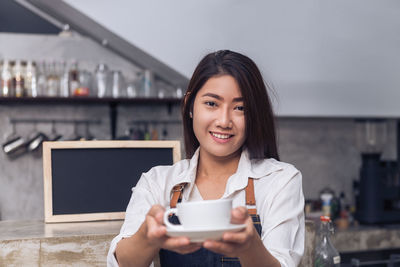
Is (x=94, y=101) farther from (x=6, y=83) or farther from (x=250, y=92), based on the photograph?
(x=250, y=92)

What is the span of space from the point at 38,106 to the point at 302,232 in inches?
110

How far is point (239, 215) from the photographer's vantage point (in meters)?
0.75

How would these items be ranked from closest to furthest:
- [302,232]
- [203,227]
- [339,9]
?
[203,227], [302,232], [339,9]

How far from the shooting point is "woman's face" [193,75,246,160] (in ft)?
3.54

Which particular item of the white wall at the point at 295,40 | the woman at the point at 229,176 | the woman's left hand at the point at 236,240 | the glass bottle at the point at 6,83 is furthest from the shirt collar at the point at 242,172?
the glass bottle at the point at 6,83

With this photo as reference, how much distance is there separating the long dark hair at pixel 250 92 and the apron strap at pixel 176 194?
0.20 metres

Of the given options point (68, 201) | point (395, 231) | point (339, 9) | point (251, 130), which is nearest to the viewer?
point (251, 130)

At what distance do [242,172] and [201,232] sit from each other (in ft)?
1.59

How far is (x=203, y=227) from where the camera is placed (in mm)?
697

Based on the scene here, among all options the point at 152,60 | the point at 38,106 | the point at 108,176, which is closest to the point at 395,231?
the point at 152,60

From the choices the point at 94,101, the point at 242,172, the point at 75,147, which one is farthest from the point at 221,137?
the point at 94,101

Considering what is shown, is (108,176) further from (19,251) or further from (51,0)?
(51,0)

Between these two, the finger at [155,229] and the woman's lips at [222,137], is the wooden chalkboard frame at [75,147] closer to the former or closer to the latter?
the woman's lips at [222,137]

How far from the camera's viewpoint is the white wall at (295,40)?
279cm
